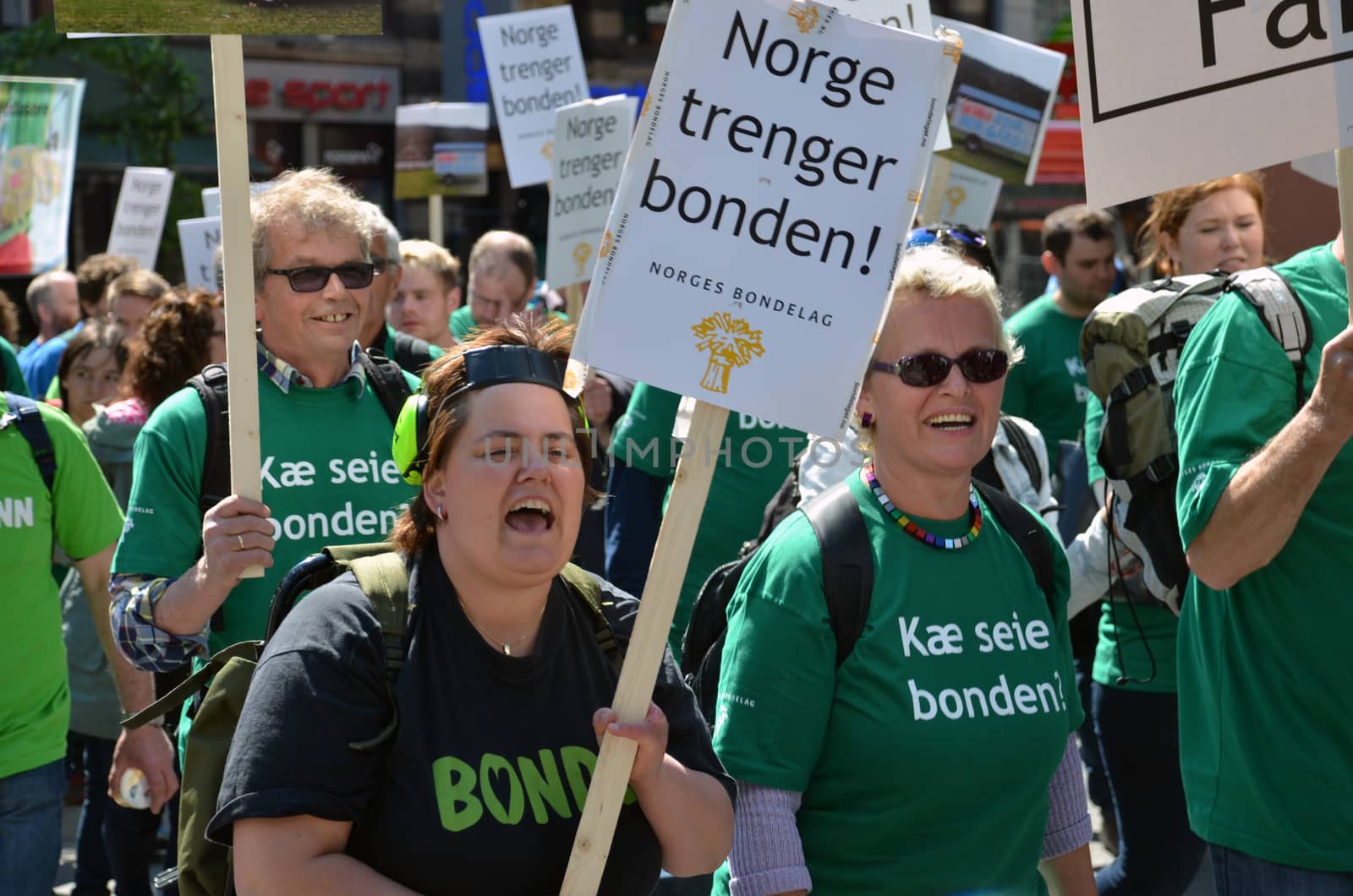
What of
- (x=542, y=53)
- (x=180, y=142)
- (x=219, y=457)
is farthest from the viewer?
(x=180, y=142)

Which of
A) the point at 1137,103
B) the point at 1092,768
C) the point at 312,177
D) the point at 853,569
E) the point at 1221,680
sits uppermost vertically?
the point at 1137,103

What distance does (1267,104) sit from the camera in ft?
8.89

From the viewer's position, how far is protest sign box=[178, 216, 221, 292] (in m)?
8.07

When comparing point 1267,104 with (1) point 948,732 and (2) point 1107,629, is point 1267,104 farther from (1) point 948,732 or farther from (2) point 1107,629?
(2) point 1107,629

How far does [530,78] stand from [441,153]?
0.70 m

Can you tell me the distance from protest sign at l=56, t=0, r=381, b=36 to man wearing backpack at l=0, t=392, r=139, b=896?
135cm

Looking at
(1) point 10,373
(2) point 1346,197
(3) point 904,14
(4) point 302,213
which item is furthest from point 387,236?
(2) point 1346,197

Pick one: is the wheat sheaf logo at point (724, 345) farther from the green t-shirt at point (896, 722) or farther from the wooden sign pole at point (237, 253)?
the wooden sign pole at point (237, 253)

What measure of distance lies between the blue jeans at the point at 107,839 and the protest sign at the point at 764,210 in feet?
11.7

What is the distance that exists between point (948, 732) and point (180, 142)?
2100cm

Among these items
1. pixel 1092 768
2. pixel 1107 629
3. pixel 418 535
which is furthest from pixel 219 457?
pixel 1092 768

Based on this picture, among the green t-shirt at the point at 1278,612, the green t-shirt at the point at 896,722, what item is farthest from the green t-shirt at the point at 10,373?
the green t-shirt at the point at 1278,612

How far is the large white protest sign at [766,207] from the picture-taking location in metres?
2.43

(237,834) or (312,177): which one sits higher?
(312,177)
